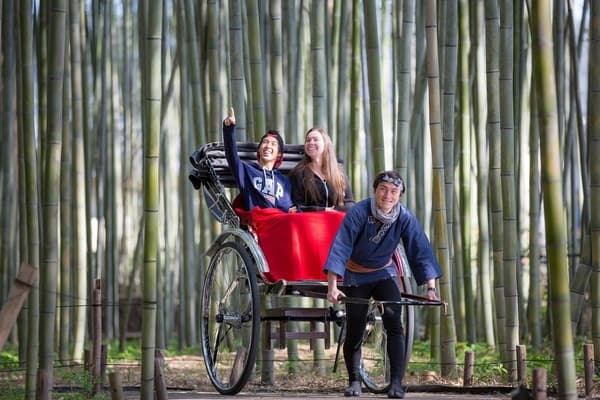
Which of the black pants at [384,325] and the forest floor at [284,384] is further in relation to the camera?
the forest floor at [284,384]

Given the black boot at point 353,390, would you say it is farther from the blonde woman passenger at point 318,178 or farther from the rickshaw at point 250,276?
the blonde woman passenger at point 318,178

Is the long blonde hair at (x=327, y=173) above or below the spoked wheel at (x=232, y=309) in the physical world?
above

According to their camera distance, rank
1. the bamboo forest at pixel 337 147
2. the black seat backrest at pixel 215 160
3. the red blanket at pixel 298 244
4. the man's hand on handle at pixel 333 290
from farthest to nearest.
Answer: the black seat backrest at pixel 215 160 < the red blanket at pixel 298 244 < the man's hand on handle at pixel 333 290 < the bamboo forest at pixel 337 147

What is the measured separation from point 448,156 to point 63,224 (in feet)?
6.83

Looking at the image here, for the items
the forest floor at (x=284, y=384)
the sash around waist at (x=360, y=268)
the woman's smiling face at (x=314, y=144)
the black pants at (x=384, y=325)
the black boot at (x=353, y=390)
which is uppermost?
the woman's smiling face at (x=314, y=144)

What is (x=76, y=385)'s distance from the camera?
494cm

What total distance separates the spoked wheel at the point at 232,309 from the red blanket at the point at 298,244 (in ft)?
0.37

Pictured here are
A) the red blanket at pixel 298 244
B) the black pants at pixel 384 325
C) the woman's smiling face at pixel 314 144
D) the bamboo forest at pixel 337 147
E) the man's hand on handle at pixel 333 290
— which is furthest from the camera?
the woman's smiling face at pixel 314 144

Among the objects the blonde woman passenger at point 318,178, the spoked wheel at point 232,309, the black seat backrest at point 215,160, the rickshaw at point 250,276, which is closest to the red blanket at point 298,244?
the rickshaw at point 250,276

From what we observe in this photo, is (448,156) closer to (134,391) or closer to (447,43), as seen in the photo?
(447,43)

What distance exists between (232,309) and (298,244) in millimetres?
725

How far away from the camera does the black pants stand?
4.23m

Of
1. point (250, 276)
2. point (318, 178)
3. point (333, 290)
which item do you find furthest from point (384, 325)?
point (318, 178)

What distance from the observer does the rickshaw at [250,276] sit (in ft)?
14.2
